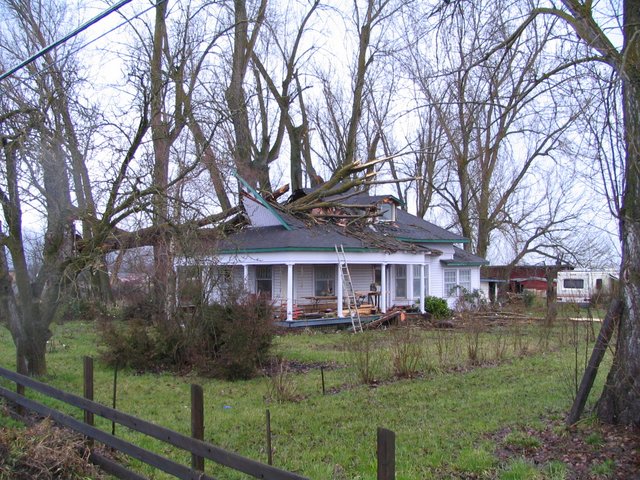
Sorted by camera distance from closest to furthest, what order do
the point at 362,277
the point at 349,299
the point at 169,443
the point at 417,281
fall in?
the point at 169,443 → the point at 349,299 → the point at 362,277 → the point at 417,281

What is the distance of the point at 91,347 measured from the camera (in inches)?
685

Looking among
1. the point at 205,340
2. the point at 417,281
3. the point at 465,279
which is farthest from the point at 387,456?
the point at 465,279

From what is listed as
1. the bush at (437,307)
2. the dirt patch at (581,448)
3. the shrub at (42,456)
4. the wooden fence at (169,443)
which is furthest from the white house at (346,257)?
the shrub at (42,456)

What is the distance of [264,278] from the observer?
2534 centimetres

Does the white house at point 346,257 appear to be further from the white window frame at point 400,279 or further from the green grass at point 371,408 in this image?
the green grass at point 371,408

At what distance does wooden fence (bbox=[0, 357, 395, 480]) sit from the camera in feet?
11.7

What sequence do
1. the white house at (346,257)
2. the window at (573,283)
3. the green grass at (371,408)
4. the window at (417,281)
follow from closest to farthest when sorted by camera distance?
the green grass at (371,408)
the white house at (346,257)
the window at (417,281)
the window at (573,283)

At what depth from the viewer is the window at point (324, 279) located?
25.4m

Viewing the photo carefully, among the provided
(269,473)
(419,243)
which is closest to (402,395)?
(269,473)

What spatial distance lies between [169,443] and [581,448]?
4.54m

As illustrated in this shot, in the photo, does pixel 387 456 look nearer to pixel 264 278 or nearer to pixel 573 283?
pixel 264 278

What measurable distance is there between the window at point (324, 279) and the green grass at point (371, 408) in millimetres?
9945

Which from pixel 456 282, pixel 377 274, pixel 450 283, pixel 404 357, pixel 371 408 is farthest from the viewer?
Answer: pixel 456 282

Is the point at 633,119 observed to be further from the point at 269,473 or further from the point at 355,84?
the point at 355,84
